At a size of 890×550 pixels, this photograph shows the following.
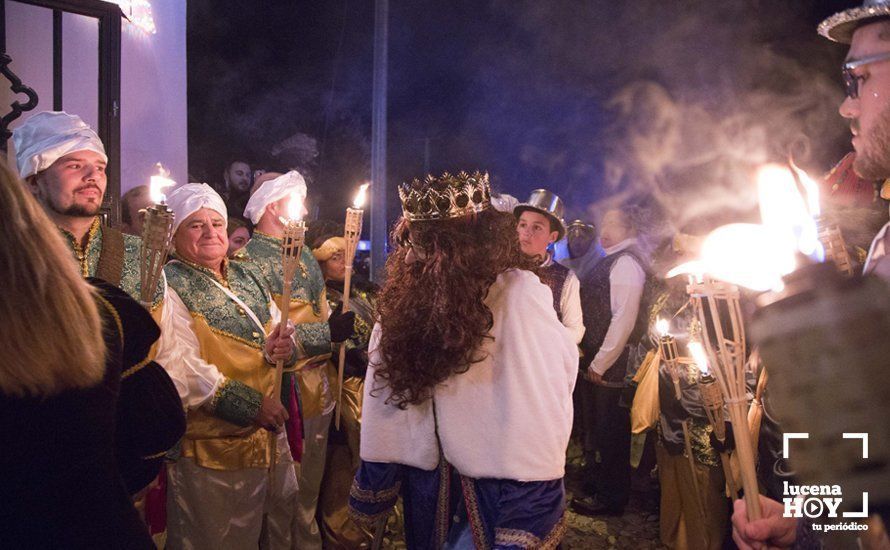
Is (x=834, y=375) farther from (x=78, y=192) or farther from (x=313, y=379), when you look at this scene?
(x=313, y=379)

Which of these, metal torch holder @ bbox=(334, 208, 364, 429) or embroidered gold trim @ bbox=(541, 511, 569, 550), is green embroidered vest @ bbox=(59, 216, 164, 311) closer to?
metal torch holder @ bbox=(334, 208, 364, 429)

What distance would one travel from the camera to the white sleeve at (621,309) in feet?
18.2

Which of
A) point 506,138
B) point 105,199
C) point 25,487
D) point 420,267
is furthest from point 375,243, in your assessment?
point 25,487

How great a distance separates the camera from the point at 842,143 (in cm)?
555

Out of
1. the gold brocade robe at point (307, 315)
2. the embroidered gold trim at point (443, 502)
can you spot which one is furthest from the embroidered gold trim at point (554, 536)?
the gold brocade robe at point (307, 315)

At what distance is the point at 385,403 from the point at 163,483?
184 cm

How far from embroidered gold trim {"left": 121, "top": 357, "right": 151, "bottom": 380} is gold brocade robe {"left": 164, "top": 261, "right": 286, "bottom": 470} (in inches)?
54.5

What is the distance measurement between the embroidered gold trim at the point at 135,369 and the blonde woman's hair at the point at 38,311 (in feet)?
1.33

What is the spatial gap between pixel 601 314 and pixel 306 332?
3106mm

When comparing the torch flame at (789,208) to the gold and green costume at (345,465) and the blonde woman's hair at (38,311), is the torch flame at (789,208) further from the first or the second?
the gold and green costume at (345,465)

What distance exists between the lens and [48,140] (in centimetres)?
291

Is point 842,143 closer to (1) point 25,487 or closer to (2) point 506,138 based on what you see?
(1) point 25,487

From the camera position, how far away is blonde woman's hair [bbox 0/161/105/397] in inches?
56.1

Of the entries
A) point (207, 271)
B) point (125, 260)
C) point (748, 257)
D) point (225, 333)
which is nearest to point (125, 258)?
point (125, 260)
